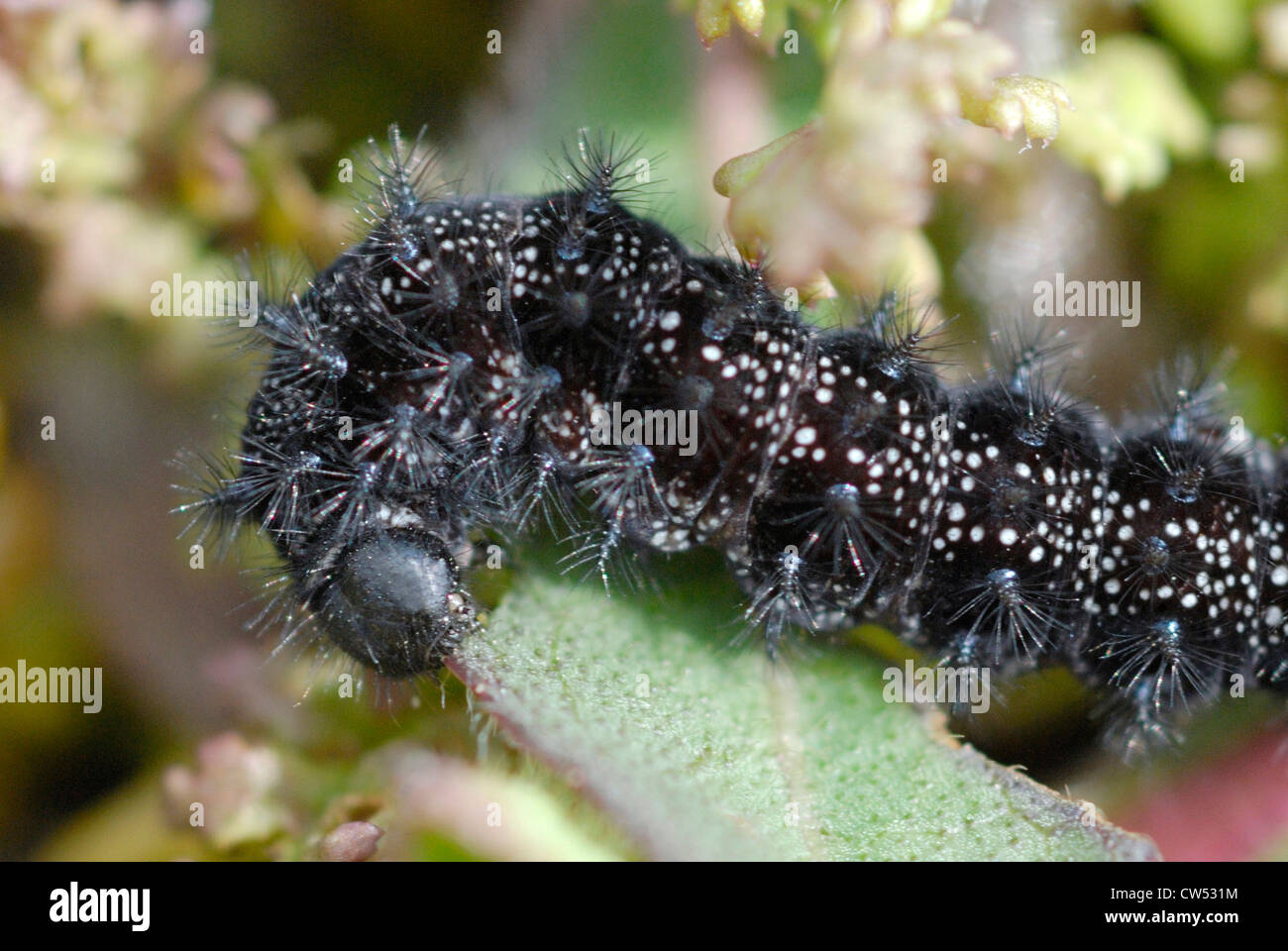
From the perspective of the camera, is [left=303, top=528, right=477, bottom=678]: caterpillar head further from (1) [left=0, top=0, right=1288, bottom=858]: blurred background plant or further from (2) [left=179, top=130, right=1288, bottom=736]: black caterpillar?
(1) [left=0, top=0, right=1288, bottom=858]: blurred background plant

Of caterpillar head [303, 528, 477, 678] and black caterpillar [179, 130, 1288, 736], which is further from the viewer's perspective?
black caterpillar [179, 130, 1288, 736]

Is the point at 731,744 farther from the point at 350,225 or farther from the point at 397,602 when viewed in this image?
the point at 350,225

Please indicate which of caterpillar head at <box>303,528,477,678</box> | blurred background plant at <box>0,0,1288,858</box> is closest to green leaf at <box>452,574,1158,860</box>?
caterpillar head at <box>303,528,477,678</box>

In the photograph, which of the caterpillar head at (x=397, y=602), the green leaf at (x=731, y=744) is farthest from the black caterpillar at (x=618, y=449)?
the green leaf at (x=731, y=744)

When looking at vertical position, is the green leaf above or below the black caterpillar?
below

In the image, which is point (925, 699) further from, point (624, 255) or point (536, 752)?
point (624, 255)

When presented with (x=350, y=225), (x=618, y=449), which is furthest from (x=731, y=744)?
(x=350, y=225)

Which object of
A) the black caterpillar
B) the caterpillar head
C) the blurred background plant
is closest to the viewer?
the caterpillar head
